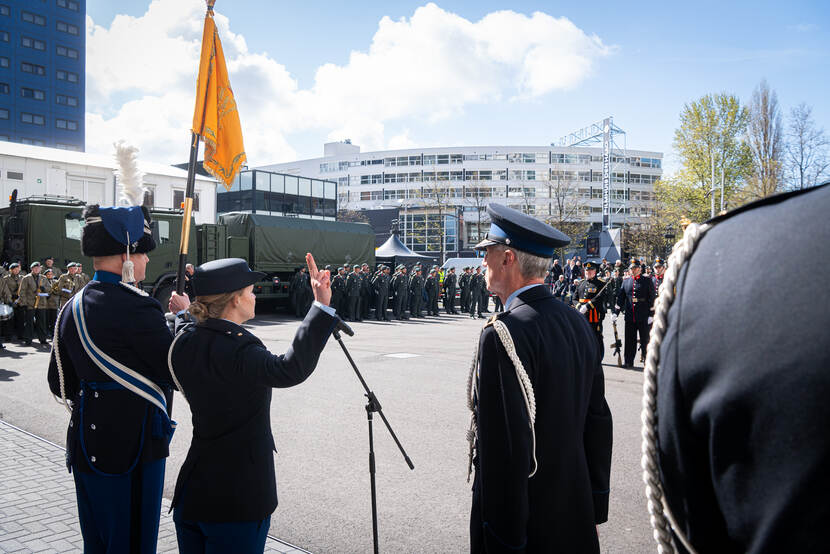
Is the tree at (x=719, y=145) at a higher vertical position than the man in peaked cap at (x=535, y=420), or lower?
higher

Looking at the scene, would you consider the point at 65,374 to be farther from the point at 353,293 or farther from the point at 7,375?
the point at 353,293

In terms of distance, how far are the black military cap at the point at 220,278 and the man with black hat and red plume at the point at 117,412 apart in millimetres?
331

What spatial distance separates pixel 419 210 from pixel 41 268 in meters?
61.1

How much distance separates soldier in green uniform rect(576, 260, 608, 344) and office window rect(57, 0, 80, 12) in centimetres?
7583

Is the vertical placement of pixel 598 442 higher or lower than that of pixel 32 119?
lower

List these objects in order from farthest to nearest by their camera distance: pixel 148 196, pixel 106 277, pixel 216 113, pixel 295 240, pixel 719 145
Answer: pixel 719 145 → pixel 295 240 → pixel 148 196 → pixel 216 113 → pixel 106 277

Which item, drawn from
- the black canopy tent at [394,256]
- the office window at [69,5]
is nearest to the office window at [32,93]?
the office window at [69,5]

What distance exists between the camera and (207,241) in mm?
20000

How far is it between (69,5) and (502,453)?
82.3 m

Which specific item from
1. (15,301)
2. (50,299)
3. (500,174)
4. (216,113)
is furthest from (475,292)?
(500,174)

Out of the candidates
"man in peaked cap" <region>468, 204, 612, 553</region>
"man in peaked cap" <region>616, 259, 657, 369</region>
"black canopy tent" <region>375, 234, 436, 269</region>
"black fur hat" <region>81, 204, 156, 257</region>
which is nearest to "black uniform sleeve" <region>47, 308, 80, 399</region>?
"black fur hat" <region>81, 204, 156, 257</region>

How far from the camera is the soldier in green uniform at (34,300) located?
13570 millimetres

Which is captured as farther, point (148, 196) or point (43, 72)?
point (43, 72)

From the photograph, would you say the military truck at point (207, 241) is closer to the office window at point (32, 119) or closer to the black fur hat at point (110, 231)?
the black fur hat at point (110, 231)
